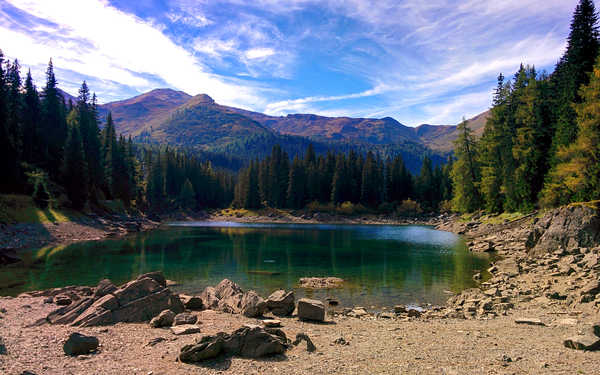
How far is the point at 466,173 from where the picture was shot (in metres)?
72.3

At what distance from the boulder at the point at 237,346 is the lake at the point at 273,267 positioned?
429 inches

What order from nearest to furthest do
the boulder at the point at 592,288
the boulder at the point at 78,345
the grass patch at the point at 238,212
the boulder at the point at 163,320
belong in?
the boulder at the point at 78,345, the boulder at the point at 163,320, the boulder at the point at 592,288, the grass patch at the point at 238,212

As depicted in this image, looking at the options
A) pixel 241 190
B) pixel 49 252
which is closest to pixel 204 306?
pixel 49 252

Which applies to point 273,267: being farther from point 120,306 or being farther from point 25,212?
point 25,212

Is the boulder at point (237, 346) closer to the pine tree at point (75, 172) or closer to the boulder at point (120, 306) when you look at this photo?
the boulder at point (120, 306)

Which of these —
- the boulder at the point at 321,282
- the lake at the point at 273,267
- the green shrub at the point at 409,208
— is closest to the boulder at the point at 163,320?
the lake at the point at 273,267

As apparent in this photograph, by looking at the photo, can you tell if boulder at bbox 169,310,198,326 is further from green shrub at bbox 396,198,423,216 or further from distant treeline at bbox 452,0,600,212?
green shrub at bbox 396,198,423,216

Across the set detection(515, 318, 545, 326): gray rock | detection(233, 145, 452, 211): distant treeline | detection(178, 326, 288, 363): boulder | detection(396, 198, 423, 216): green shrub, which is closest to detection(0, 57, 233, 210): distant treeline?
detection(233, 145, 452, 211): distant treeline

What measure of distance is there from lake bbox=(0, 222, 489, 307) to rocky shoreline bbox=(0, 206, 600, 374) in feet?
12.0

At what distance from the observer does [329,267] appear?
108 ft

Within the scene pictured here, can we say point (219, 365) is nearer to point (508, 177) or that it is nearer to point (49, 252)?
point (49, 252)

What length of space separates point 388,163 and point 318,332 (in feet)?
385

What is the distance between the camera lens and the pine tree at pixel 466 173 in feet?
234

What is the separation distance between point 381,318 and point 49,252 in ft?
127
